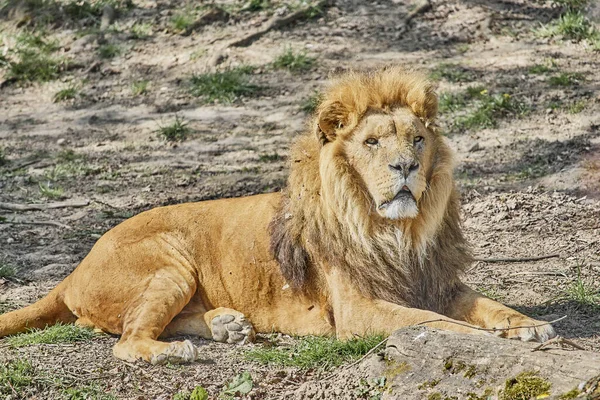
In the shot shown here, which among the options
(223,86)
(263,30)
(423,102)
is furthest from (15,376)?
(263,30)

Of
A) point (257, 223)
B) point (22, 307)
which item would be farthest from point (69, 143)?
point (257, 223)

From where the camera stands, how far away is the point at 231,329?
615 cm

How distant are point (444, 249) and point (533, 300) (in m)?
0.87

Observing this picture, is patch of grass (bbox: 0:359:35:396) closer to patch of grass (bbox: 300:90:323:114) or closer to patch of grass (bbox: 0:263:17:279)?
patch of grass (bbox: 0:263:17:279)

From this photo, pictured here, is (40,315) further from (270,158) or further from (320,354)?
(270,158)

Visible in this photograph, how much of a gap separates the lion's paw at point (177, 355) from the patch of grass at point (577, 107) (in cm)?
551

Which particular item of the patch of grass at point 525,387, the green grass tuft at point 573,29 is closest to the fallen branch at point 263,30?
the green grass tuft at point 573,29

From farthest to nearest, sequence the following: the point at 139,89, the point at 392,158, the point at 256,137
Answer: the point at 139,89, the point at 256,137, the point at 392,158

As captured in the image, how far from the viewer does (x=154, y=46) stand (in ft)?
40.1

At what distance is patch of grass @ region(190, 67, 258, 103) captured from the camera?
36.0ft

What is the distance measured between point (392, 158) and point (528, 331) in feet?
3.76

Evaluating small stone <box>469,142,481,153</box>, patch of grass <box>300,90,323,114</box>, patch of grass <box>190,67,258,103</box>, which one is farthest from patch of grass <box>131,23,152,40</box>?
small stone <box>469,142,481,153</box>

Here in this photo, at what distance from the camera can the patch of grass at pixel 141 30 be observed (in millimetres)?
12430

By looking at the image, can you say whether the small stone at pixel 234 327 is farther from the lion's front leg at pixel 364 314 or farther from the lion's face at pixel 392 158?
the lion's face at pixel 392 158
